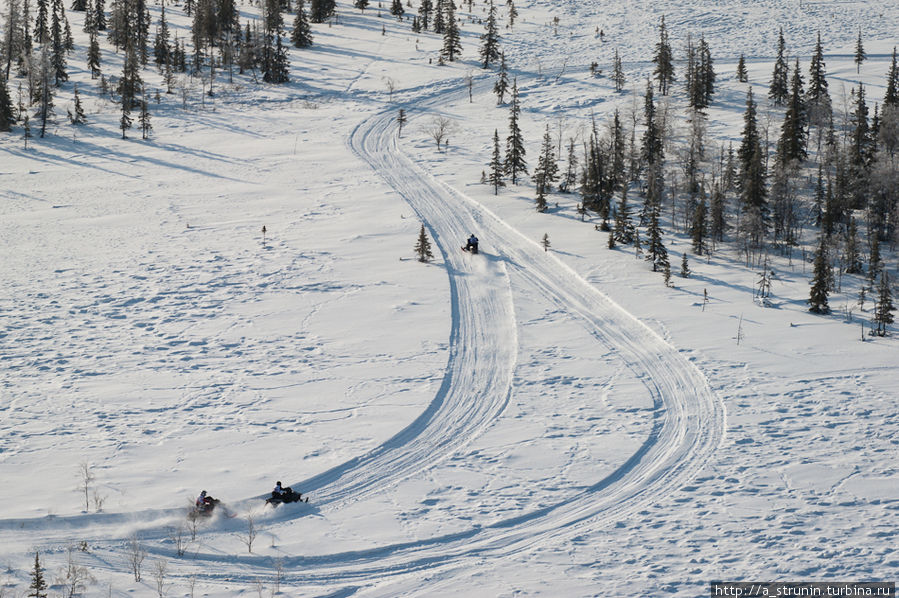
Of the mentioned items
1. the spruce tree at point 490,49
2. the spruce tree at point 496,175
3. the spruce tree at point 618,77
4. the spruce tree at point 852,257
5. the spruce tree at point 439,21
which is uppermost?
the spruce tree at point 439,21

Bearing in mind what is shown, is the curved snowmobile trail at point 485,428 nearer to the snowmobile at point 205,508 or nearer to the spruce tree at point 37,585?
the snowmobile at point 205,508

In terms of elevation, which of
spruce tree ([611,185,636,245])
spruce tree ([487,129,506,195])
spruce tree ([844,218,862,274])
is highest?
spruce tree ([487,129,506,195])

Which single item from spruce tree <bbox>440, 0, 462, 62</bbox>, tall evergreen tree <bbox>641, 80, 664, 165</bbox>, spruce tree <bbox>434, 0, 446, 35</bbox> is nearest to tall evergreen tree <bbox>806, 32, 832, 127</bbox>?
tall evergreen tree <bbox>641, 80, 664, 165</bbox>

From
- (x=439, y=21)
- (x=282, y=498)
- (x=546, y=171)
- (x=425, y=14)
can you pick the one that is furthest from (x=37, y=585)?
(x=425, y=14)

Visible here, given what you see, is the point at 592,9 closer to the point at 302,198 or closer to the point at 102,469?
the point at 302,198

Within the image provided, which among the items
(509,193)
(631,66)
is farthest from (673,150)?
(631,66)

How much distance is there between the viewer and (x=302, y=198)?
1982 inches

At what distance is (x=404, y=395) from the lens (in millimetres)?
28484

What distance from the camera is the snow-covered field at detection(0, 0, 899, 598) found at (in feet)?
67.2

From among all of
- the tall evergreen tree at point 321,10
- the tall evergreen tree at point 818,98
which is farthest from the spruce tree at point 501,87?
the tall evergreen tree at point 321,10

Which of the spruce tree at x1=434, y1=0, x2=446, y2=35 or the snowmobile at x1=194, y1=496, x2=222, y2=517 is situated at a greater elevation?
the spruce tree at x1=434, y1=0, x2=446, y2=35

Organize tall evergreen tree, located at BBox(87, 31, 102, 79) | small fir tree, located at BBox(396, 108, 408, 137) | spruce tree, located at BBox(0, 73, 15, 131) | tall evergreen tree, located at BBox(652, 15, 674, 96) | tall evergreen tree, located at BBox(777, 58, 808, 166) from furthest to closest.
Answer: tall evergreen tree, located at BBox(87, 31, 102, 79) < tall evergreen tree, located at BBox(652, 15, 674, 96) < small fir tree, located at BBox(396, 108, 408, 137) < spruce tree, located at BBox(0, 73, 15, 131) < tall evergreen tree, located at BBox(777, 58, 808, 166)

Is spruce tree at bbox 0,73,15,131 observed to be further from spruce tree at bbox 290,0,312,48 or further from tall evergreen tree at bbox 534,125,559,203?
tall evergreen tree at bbox 534,125,559,203

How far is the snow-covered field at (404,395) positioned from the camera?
20469 mm
